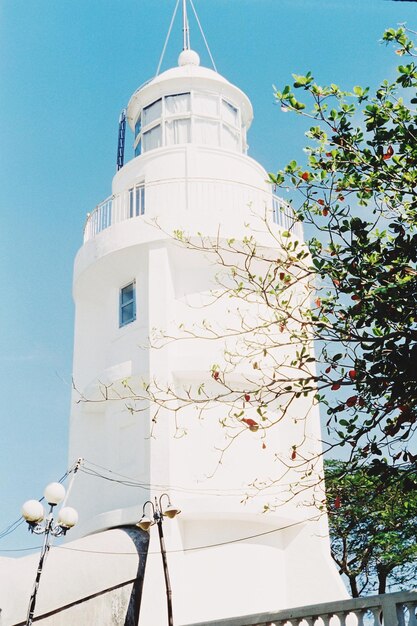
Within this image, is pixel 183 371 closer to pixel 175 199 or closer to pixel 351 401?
pixel 175 199

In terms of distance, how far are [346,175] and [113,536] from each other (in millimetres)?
8615

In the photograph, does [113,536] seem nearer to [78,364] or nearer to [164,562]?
[164,562]

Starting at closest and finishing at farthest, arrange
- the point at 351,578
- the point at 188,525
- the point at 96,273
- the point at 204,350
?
the point at 188,525 → the point at 204,350 → the point at 96,273 → the point at 351,578

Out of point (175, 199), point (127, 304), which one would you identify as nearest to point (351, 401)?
point (127, 304)

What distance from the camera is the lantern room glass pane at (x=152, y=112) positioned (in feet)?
60.3

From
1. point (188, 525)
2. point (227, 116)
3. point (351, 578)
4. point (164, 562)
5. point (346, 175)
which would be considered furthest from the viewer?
point (351, 578)

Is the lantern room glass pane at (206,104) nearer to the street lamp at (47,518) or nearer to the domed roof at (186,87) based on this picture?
the domed roof at (186,87)

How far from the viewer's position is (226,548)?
14.0m

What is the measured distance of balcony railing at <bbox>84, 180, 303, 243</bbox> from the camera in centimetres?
1662

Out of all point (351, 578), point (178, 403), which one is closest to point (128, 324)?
point (178, 403)

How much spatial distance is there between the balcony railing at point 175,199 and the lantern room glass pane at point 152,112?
7.20 ft

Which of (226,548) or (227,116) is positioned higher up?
(227,116)

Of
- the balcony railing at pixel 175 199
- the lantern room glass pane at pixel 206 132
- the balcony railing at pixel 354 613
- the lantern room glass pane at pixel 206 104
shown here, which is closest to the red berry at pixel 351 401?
the balcony railing at pixel 354 613

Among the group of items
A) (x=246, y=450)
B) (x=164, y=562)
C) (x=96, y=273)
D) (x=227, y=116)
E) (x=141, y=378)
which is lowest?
(x=164, y=562)
